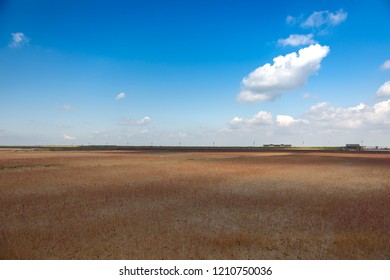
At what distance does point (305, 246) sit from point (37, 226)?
10044 millimetres

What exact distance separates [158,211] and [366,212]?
31.9ft

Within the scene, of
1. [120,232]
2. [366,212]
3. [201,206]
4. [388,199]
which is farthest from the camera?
[388,199]

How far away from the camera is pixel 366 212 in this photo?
13094mm

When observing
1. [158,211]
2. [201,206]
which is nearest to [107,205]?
[158,211]

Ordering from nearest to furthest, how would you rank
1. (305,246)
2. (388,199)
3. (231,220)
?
(305,246), (231,220), (388,199)

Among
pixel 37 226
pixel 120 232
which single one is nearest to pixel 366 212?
pixel 120 232

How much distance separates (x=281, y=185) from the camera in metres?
20.9

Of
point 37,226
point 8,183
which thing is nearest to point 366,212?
point 37,226

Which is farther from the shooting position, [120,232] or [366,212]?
[366,212]

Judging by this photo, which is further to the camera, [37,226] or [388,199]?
[388,199]

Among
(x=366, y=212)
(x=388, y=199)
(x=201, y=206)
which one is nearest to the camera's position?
(x=366, y=212)
